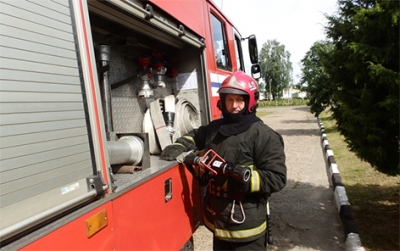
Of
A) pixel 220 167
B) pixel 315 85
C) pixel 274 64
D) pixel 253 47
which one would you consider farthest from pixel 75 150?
pixel 274 64

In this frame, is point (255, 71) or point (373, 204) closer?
point (373, 204)

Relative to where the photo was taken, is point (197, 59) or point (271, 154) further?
point (197, 59)

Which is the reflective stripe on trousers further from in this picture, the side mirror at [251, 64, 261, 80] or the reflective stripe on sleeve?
the side mirror at [251, 64, 261, 80]

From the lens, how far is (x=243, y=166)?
2.17 m

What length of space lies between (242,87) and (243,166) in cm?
58

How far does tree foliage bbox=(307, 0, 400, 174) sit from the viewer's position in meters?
2.60

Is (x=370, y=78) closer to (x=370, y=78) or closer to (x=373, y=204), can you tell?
(x=370, y=78)

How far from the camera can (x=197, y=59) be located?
11.6 ft

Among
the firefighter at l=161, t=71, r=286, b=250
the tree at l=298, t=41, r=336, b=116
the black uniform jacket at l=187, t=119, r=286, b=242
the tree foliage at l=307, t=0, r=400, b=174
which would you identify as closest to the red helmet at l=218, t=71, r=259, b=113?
the firefighter at l=161, t=71, r=286, b=250

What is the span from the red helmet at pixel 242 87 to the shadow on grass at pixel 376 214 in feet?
6.90

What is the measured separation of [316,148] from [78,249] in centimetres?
933

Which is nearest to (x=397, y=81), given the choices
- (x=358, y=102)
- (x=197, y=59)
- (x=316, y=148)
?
(x=358, y=102)

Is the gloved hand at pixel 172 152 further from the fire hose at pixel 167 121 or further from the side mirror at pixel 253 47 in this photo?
the side mirror at pixel 253 47

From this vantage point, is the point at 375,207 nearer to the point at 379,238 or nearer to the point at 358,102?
the point at 379,238
